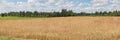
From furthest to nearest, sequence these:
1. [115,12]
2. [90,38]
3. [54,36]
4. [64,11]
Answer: [64,11] → [115,12] → [54,36] → [90,38]

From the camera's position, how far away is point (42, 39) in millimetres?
21344

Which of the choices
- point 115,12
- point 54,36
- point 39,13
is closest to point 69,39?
point 54,36

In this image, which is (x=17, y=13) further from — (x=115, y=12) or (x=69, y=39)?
(x=69, y=39)

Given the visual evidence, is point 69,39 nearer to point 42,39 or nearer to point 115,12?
point 42,39

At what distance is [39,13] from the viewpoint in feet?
350

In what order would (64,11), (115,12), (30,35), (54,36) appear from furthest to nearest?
(64,11) < (115,12) < (30,35) < (54,36)

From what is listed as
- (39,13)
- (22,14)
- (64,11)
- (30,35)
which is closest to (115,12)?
(64,11)

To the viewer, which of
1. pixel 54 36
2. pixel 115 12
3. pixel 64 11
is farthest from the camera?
pixel 64 11

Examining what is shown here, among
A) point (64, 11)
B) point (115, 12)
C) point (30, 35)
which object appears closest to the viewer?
point (30, 35)

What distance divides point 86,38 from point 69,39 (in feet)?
4.01

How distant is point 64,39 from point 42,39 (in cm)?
178

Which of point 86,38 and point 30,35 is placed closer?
point 86,38

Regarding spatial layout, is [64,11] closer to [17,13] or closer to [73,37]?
[17,13]

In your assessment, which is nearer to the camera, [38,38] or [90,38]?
[90,38]
